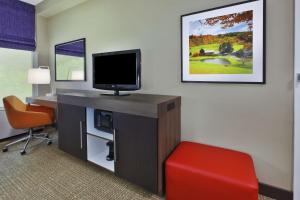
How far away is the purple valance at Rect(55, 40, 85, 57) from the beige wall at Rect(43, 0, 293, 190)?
442mm

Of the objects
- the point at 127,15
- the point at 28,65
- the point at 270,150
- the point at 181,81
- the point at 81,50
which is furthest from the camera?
the point at 28,65

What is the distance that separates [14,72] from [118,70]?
2322 mm

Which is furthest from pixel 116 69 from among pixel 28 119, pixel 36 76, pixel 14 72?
pixel 14 72

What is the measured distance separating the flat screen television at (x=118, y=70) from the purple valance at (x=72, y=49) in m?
0.86

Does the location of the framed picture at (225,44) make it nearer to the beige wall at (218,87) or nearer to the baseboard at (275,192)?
the beige wall at (218,87)

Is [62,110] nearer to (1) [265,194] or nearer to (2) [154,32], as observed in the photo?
(2) [154,32]

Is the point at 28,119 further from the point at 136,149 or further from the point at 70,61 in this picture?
the point at 136,149

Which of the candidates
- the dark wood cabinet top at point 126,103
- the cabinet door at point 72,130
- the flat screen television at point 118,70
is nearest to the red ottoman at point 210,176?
the dark wood cabinet top at point 126,103

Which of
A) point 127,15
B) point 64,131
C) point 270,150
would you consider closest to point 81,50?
point 127,15

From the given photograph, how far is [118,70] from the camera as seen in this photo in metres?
2.16

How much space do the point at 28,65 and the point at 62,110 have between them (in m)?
1.76

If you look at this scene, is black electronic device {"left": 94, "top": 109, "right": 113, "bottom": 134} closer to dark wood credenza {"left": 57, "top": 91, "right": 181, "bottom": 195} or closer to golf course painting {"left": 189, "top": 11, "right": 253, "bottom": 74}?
dark wood credenza {"left": 57, "top": 91, "right": 181, "bottom": 195}

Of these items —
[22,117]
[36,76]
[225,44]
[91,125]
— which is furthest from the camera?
[36,76]

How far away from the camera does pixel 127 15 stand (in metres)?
2.39
